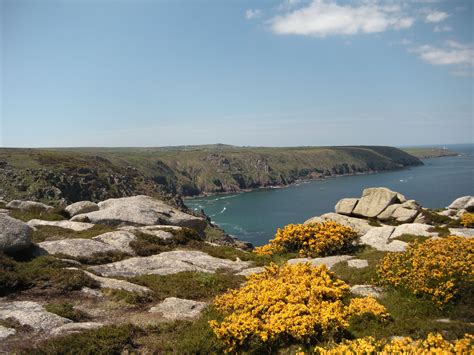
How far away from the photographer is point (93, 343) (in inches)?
396

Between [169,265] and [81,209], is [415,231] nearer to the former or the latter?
[169,265]

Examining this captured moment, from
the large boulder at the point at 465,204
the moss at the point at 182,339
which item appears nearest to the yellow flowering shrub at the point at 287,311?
the moss at the point at 182,339

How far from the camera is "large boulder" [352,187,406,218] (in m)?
39.5

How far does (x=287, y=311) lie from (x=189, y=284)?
262 inches

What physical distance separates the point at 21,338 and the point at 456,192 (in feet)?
629

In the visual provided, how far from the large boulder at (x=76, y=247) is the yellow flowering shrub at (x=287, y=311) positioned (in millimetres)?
10014

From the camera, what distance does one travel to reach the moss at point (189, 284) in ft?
50.9

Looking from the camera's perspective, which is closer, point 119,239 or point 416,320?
point 416,320

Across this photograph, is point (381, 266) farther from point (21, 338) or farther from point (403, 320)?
point (21, 338)

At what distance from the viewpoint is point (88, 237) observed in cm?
2300

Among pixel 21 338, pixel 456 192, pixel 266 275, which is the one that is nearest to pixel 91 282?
pixel 21 338

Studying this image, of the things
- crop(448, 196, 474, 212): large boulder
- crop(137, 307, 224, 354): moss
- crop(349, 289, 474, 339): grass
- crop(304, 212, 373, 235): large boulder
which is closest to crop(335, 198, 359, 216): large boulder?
crop(304, 212, 373, 235): large boulder

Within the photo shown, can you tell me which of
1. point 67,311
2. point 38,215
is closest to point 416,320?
point 67,311

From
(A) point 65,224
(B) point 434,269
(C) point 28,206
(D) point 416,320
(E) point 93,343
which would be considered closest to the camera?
(E) point 93,343
